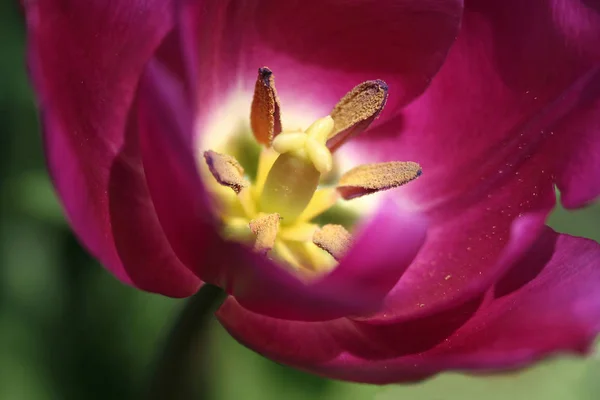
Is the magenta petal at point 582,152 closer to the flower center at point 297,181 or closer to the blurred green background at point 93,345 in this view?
the flower center at point 297,181

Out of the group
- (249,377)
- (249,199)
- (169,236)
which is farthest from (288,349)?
(249,377)

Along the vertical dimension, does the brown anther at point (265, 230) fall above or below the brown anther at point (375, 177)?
below

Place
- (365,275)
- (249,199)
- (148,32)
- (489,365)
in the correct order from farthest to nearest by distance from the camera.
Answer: (249,199) < (148,32) < (365,275) < (489,365)

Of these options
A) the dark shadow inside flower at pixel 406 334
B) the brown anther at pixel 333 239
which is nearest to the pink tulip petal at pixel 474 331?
the dark shadow inside flower at pixel 406 334

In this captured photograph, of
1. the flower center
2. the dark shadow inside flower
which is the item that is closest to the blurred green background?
the flower center

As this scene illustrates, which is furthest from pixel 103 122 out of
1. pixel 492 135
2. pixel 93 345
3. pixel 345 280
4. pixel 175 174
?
pixel 93 345

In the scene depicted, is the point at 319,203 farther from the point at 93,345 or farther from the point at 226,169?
the point at 93,345

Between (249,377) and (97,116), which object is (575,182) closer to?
(97,116)
